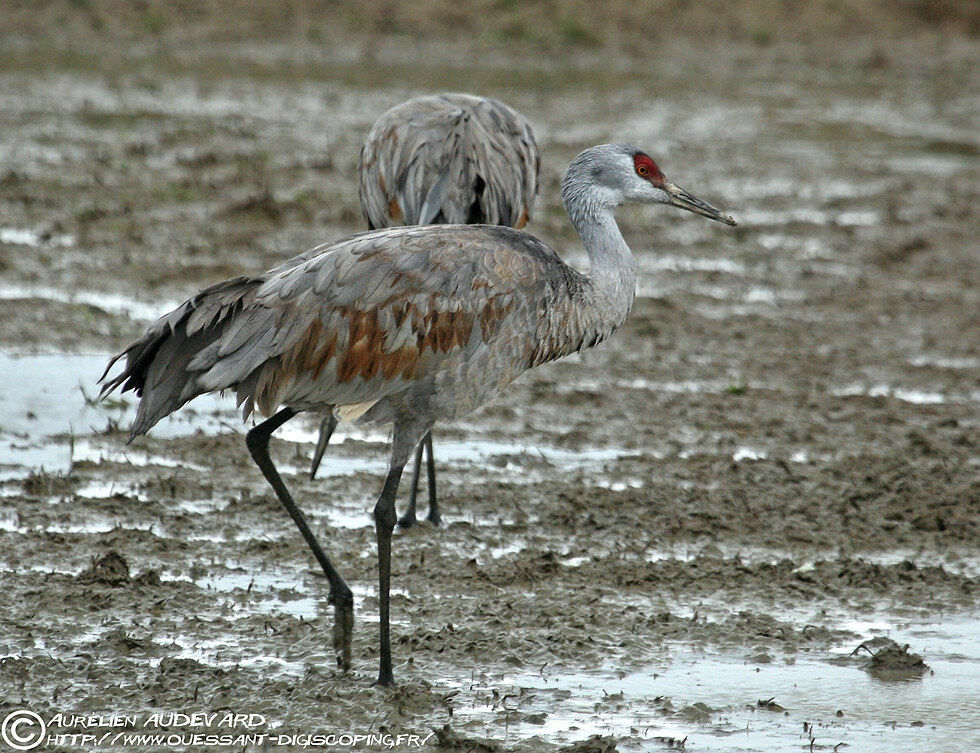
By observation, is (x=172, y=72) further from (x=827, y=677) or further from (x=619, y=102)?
(x=827, y=677)

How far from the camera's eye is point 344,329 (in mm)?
4398

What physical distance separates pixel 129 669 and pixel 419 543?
58.2 inches

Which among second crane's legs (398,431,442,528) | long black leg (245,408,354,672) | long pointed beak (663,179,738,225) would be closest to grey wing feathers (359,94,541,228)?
second crane's legs (398,431,442,528)

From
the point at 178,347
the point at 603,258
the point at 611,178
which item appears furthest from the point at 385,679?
the point at 611,178

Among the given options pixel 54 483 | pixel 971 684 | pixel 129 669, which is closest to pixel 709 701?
pixel 971 684

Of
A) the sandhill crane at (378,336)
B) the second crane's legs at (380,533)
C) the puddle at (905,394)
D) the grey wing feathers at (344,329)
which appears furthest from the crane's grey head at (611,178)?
the puddle at (905,394)

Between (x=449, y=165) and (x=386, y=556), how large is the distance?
2.18 m

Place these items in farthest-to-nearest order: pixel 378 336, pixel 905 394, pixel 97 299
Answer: pixel 97 299 → pixel 905 394 → pixel 378 336

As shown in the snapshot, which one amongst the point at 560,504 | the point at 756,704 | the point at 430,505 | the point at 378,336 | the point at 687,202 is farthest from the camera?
the point at 560,504

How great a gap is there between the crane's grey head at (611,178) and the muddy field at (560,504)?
4.36 feet

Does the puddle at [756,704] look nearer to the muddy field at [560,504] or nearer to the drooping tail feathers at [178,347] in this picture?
the muddy field at [560,504]

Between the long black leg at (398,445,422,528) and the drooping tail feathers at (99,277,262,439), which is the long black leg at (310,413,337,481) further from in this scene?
the drooping tail feathers at (99,277,262,439)

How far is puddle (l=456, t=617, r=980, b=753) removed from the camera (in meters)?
4.09

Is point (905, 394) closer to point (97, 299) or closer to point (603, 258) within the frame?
point (603, 258)
